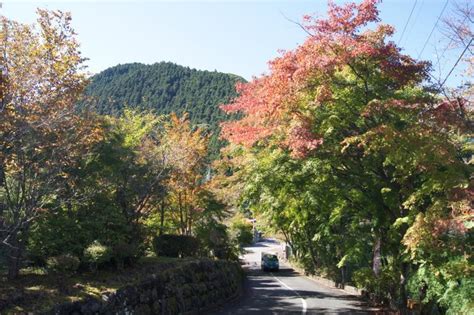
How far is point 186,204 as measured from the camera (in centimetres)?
2386

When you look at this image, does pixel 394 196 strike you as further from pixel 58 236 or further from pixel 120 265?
pixel 58 236

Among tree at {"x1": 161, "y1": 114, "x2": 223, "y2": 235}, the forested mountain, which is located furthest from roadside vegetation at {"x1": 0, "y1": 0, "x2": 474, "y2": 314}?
the forested mountain

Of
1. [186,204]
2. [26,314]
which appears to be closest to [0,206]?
[26,314]

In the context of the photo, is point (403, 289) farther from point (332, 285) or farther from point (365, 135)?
point (332, 285)

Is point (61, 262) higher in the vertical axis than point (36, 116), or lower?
lower

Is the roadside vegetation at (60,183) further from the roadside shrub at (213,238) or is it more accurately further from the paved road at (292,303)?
the roadside shrub at (213,238)

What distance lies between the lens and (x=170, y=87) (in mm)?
121062

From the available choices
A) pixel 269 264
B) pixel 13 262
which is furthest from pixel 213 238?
pixel 13 262

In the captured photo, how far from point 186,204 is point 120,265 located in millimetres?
10921

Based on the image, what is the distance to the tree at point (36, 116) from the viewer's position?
9.15m

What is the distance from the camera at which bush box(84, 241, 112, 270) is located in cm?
1159

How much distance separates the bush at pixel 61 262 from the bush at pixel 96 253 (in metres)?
0.43

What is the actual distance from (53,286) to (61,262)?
3.22 feet

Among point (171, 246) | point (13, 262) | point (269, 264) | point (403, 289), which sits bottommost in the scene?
point (269, 264)
